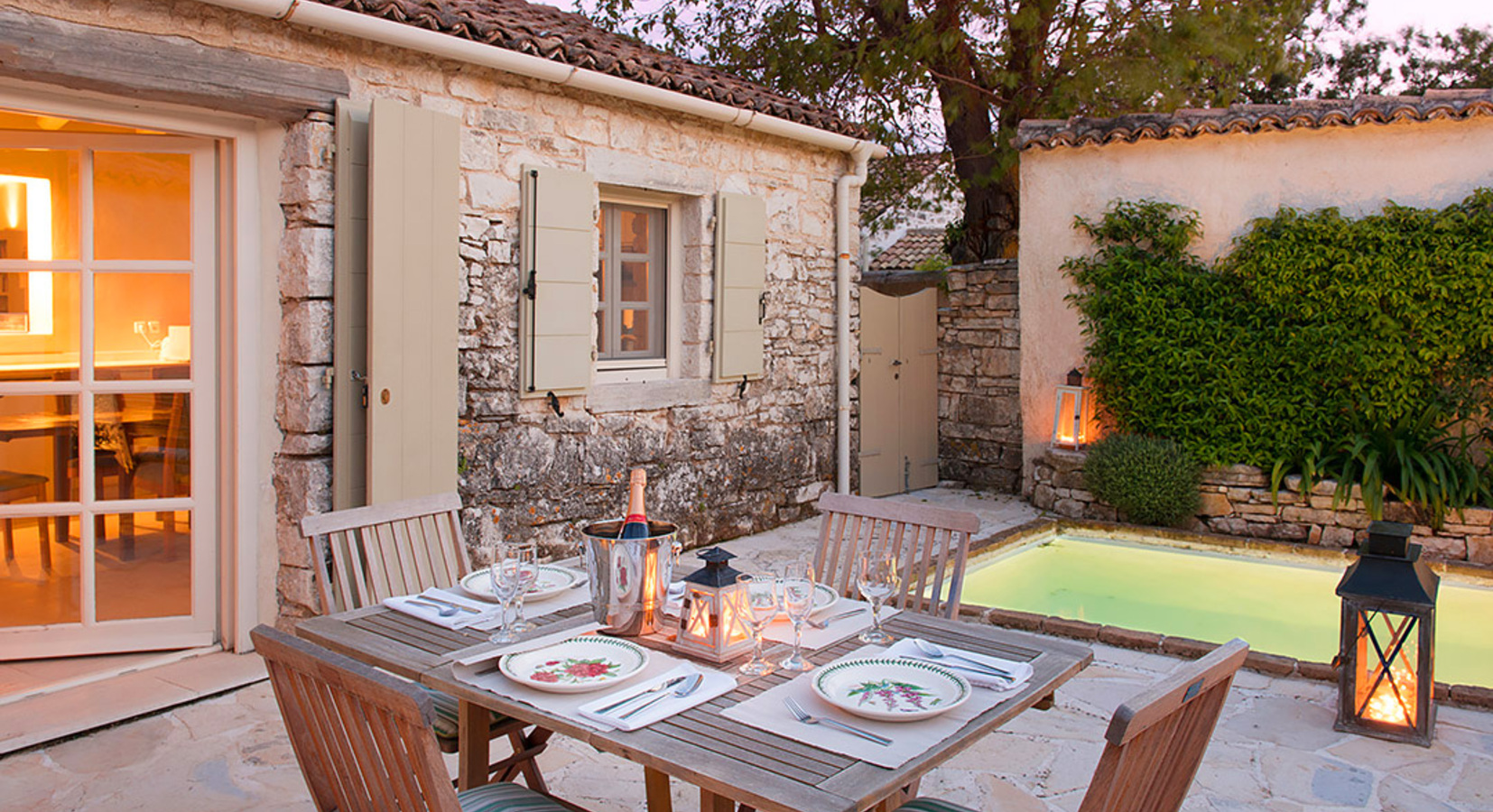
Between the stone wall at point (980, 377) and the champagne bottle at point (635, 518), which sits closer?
the champagne bottle at point (635, 518)

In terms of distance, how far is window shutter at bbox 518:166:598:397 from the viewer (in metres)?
5.41

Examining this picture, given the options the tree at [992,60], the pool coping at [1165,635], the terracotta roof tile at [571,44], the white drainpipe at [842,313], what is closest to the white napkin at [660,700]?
the pool coping at [1165,635]

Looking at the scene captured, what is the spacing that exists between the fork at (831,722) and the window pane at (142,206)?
3.52 metres

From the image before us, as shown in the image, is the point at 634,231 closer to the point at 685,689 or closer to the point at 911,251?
the point at 685,689

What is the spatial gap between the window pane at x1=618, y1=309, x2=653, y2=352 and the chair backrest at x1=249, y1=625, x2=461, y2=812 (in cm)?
438

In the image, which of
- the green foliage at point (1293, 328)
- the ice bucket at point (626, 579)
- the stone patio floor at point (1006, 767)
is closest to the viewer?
the ice bucket at point (626, 579)

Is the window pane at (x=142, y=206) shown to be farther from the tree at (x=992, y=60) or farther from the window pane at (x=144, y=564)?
the tree at (x=992, y=60)

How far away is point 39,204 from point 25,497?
1.15 m

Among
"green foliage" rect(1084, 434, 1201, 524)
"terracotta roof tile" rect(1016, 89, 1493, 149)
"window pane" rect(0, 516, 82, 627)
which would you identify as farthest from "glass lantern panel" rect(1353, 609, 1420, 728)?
"window pane" rect(0, 516, 82, 627)

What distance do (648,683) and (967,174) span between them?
27.7ft

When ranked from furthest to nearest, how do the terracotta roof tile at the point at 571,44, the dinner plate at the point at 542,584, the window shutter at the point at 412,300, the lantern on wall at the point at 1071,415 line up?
1. the lantern on wall at the point at 1071,415
2. the terracotta roof tile at the point at 571,44
3. the window shutter at the point at 412,300
4. the dinner plate at the point at 542,584

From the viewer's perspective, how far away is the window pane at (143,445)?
14.3 ft

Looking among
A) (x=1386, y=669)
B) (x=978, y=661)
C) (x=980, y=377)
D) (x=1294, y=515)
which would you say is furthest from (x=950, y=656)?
(x=980, y=377)

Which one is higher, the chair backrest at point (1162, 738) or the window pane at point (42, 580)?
the chair backrest at point (1162, 738)
